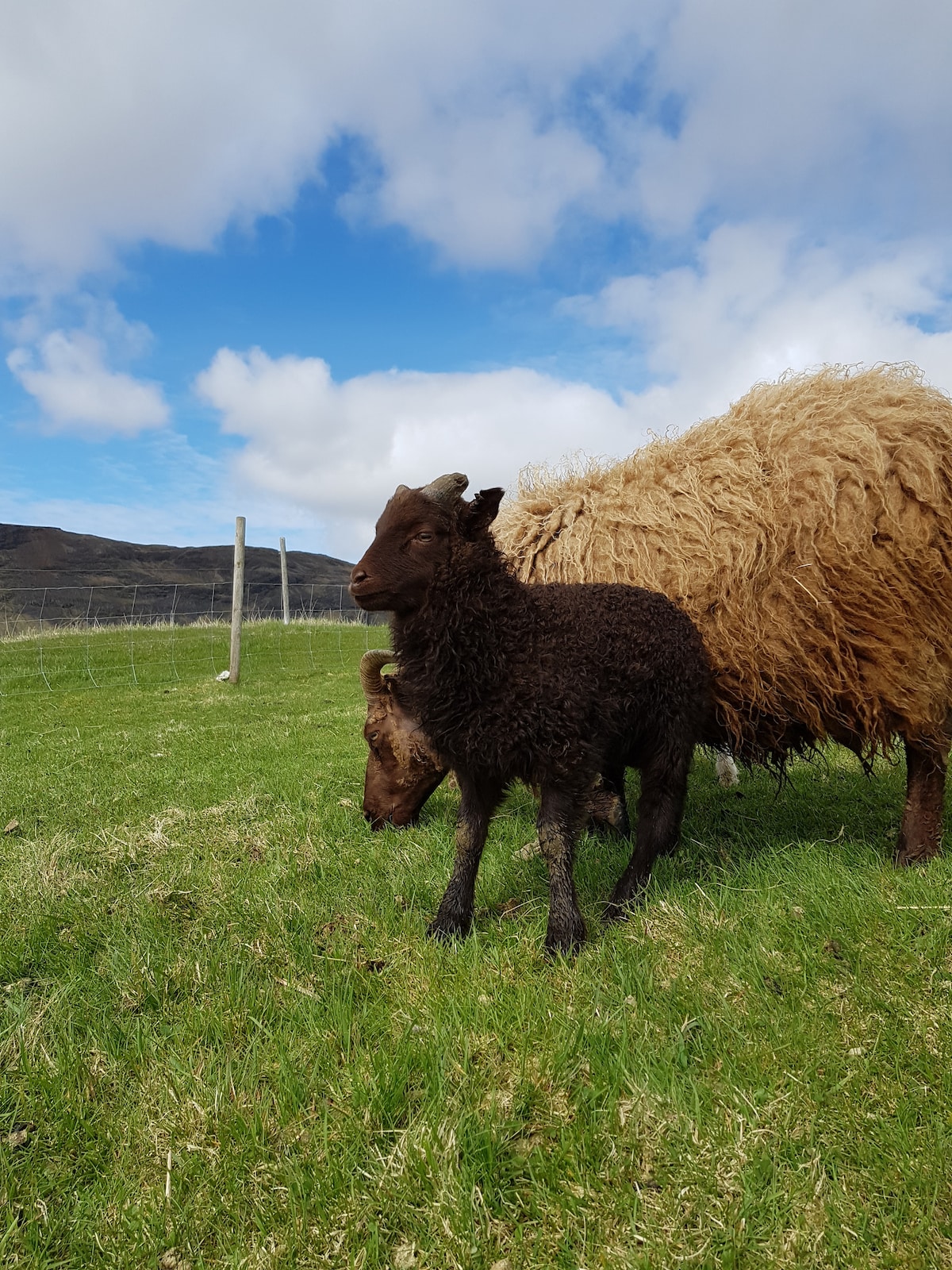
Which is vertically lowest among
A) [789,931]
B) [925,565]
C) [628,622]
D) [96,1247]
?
[96,1247]

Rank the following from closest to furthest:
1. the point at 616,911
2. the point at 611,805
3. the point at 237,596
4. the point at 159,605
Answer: the point at 616,911, the point at 611,805, the point at 237,596, the point at 159,605

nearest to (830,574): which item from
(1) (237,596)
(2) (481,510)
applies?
(2) (481,510)

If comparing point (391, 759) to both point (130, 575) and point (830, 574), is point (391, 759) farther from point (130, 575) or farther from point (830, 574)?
point (130, 575)

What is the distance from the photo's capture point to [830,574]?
15.0 ft

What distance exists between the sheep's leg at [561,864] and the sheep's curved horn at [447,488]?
1.56 metres

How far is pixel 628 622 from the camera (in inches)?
164

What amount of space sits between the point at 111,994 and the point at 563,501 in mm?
4119

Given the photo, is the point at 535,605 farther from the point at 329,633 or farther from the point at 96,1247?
the point at 329,633

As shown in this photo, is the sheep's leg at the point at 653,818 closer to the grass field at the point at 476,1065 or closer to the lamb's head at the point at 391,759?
the grass field at the point at 476,1065

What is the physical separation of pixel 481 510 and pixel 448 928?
7.13ft

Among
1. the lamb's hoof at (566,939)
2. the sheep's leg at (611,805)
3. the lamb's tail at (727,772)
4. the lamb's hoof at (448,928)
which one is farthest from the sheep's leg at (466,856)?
the lamb's tail at (727,772)

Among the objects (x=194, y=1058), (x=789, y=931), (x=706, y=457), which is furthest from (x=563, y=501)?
(x=194, y=1058)

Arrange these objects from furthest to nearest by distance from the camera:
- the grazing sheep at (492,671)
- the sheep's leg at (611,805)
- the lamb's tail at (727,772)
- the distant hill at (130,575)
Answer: the distant hill at (130,575) → the lamb's tail at (727,772) → the sheep's leg at (611,805) → the grazing sheep at (492,671)

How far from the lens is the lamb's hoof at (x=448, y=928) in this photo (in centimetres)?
384
